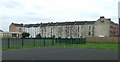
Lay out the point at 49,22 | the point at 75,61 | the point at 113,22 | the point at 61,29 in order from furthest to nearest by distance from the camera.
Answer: the point at 49,22 < the point at 61,29 < the point at 113,22 < the point at 75,61

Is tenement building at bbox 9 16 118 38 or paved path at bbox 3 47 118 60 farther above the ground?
tenement building at bbox 9 16 118 38

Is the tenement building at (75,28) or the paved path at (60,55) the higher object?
the tenement building at (75,28)

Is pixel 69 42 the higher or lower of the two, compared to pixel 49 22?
lower

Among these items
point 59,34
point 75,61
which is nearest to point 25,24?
point 59,34

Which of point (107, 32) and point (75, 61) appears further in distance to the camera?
point (107, 32)

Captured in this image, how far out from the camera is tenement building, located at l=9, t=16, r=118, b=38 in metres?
90.0

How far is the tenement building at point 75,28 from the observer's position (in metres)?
90.0

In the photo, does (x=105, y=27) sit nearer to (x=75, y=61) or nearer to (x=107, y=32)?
(x=107, y=32)

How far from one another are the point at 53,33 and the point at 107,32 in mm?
40195

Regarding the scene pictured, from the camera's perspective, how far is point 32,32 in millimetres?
129750

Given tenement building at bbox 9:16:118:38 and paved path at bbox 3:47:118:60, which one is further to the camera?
tenement building at bbox 9:16:118:38

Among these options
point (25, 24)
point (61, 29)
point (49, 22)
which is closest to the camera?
point (61, 29)

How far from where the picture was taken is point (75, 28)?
356 ft

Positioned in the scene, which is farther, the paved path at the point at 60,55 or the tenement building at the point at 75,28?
the tenement building at the point at 75,28
